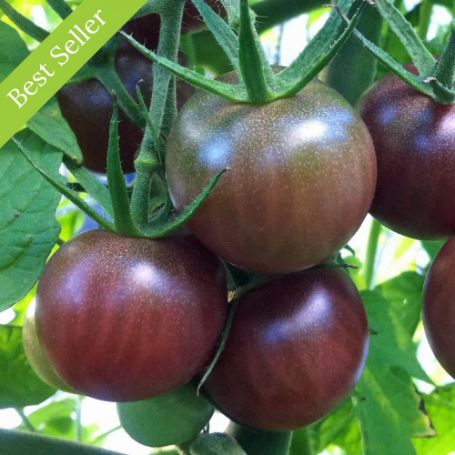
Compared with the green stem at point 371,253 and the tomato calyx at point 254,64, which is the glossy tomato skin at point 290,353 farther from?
the green stem at point 371,253

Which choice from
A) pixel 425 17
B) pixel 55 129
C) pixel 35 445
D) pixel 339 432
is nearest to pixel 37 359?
pixel 35 445

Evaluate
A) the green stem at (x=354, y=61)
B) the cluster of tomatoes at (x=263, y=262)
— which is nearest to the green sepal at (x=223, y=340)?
the cluster of tomatoes at (x=263, y=262)

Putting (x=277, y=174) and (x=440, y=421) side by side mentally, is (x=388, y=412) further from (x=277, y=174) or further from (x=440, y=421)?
(x=277, y=174)

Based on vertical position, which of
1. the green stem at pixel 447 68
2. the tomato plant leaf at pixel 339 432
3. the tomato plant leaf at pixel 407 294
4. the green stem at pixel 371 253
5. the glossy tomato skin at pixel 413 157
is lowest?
the tomato plant leaf at pixel 339 432

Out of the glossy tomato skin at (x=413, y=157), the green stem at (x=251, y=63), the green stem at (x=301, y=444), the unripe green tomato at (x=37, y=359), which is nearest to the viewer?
the green stem at (x=251, y=63)

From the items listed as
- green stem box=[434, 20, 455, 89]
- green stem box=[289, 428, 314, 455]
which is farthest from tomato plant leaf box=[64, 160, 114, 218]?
green stem box=[289, 428, 314, 455]

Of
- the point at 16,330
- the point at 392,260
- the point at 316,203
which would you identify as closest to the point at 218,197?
the point at 316,203
